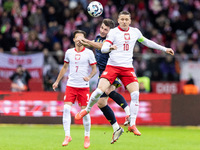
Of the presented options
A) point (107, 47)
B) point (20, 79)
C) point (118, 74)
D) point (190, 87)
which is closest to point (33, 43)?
point (20, 79)

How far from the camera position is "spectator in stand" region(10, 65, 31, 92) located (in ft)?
62.5

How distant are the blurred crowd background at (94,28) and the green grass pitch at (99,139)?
10.1 ft

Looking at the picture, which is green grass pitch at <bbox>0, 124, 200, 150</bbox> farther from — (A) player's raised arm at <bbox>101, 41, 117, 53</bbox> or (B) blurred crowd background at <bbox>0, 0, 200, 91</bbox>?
(B) blurred crowd background at <bbox>0, 0, 200, 91</bbox>

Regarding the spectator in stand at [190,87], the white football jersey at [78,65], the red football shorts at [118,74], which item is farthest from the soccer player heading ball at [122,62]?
the spectator in stand at [190,87]

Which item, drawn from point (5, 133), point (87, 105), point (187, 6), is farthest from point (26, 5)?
point (87, 105)

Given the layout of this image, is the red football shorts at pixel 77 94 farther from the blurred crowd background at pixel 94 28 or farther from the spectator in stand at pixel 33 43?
the spectator in stand at pixel 33 43

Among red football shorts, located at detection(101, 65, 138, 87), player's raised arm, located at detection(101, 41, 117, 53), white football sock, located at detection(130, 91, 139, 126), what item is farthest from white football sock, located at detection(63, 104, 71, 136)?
player's raised arm, located at detection(101, 41, 117, 53)

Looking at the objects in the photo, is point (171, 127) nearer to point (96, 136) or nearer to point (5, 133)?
point (96, 136)

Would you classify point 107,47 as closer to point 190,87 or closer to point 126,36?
point 126,36

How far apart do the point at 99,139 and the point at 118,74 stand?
12.8 ft

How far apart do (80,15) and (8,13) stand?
3445mm

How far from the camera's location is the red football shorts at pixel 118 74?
34.5 ft

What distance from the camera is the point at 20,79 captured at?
62.7ft

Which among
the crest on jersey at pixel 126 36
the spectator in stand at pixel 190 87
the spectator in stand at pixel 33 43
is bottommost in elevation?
the spectator in stand at pixel 190 87
